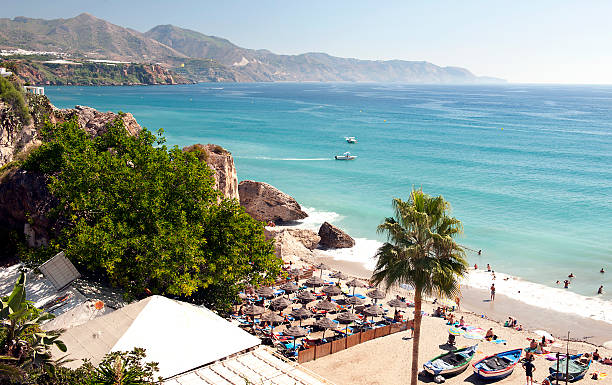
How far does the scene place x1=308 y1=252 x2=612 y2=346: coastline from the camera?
82.3ft

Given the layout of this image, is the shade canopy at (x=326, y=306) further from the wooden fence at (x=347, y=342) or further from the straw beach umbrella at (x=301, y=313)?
the wooden fence at (x=347, y=342)

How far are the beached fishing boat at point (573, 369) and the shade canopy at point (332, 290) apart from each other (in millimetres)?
10490

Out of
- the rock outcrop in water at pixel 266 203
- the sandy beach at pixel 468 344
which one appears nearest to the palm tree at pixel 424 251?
the sandy beach at pixel 468 344

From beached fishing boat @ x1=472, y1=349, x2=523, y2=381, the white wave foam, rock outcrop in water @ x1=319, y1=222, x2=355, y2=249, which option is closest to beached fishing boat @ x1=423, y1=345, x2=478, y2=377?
beached fishing boat @ x1=472, y1=349, x2=523, y2=381

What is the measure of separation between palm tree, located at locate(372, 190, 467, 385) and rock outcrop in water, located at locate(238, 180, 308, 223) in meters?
30.3

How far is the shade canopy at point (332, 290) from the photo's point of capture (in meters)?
25.0

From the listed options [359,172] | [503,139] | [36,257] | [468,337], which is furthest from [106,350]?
[503,139]

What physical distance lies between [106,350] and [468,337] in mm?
16185

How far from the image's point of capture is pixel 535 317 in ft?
88.8

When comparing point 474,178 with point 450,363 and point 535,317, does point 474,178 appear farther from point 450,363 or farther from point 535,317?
point 450,363

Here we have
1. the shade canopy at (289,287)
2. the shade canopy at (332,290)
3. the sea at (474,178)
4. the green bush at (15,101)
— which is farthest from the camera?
the green bush at (15,101)

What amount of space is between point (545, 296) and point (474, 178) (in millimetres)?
34545

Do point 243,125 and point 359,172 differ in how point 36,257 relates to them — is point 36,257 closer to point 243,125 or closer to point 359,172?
point 359,172

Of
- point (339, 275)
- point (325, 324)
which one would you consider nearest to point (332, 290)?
point (339, 275)
